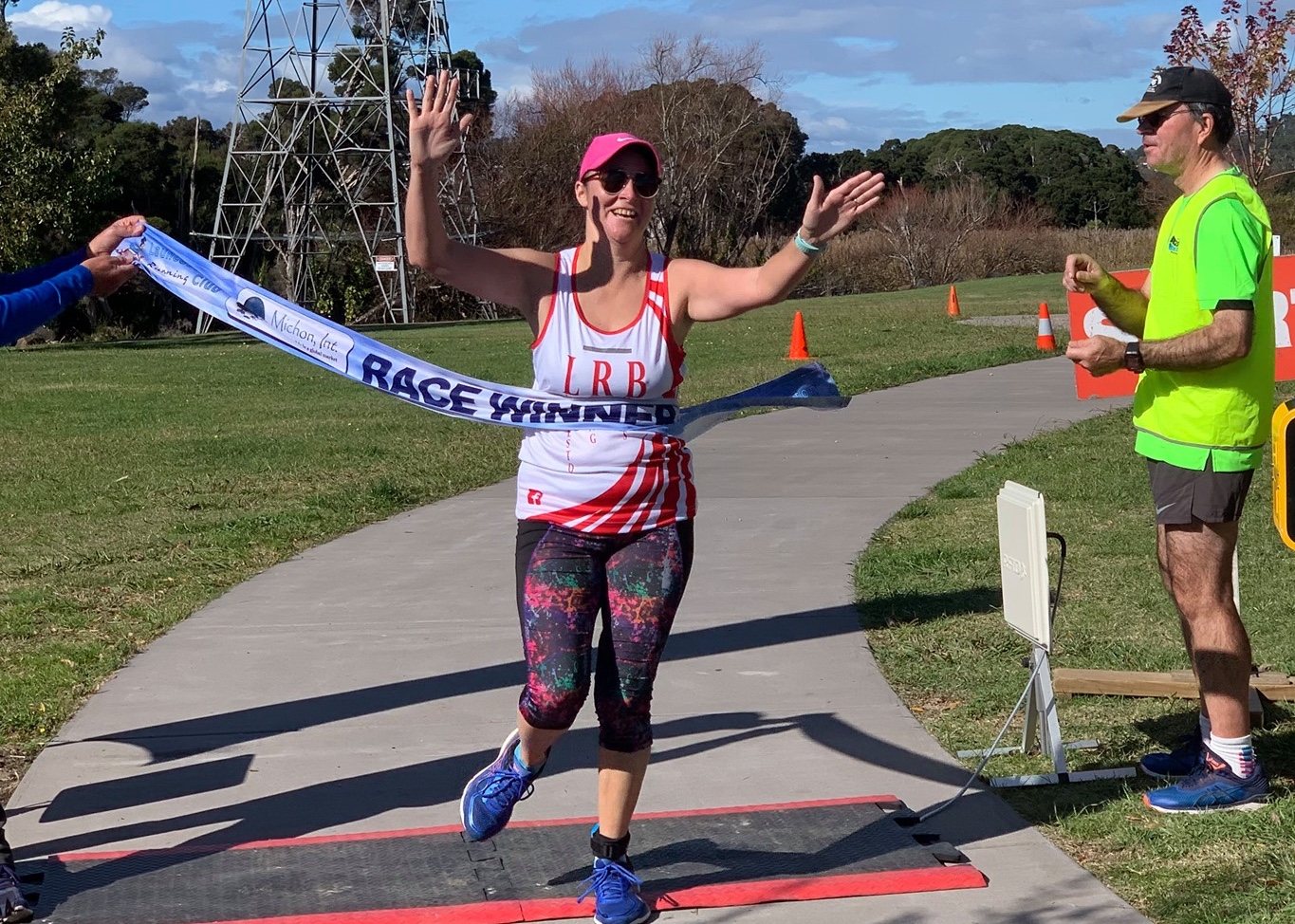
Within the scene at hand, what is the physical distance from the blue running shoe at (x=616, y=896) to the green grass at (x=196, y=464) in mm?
2400

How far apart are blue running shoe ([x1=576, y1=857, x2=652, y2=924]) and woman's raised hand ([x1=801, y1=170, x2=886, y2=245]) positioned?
176 cm

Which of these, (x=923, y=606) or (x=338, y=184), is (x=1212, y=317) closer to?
(x=923, y=606)

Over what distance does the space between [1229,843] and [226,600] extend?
5.25m

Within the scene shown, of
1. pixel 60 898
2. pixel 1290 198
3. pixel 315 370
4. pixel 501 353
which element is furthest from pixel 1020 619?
pixel 1290 198

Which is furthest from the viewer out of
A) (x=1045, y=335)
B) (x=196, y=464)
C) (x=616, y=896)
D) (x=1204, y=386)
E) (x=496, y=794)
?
(x=1045, y=335)

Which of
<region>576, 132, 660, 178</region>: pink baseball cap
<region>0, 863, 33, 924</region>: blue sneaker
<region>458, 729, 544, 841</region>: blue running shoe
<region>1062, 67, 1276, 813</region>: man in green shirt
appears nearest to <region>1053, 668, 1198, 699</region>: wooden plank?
<region>1062, 67, 1276, 813</region>: man in green shirt

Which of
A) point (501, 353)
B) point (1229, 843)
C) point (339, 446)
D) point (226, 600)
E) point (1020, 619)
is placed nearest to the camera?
point (1229, 843)

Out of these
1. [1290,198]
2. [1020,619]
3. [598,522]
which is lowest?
[1020,619]

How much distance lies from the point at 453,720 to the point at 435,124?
2.78m

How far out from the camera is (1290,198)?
110 ft

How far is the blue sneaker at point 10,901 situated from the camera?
411cm

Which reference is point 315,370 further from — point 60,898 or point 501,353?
point 60,898

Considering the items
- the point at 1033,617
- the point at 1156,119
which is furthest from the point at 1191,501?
the point at 1156,119

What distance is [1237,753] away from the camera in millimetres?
4848
